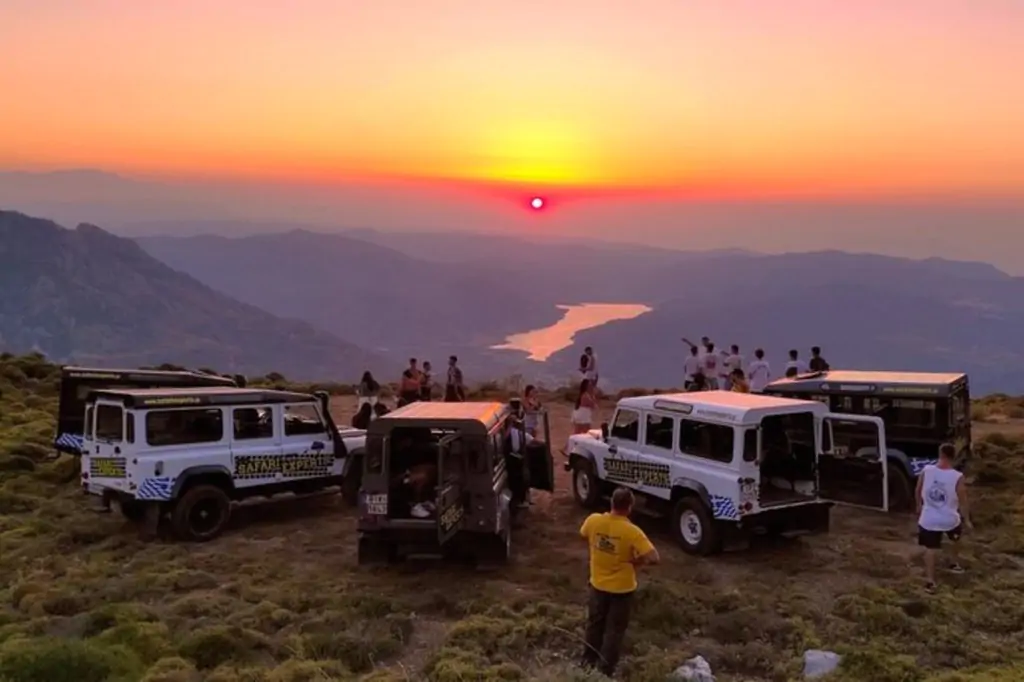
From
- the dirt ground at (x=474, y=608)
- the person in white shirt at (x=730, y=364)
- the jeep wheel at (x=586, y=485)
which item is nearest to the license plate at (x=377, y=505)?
the dirt ground at (x=474, y=608)

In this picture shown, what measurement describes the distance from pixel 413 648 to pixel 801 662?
3929 millimetres

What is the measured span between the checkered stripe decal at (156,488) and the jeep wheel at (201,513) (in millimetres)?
317

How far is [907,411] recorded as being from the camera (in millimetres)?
15445

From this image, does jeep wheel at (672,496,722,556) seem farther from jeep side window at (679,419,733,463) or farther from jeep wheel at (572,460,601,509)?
jeep wheel at (572,460,601,509)

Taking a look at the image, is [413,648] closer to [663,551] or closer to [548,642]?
[548,642]

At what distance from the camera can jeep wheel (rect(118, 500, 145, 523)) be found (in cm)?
1377

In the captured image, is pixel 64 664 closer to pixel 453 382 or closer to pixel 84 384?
pixel 84 384

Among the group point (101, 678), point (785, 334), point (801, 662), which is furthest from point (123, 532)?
point (785, 334)

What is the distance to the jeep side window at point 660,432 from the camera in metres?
13.5

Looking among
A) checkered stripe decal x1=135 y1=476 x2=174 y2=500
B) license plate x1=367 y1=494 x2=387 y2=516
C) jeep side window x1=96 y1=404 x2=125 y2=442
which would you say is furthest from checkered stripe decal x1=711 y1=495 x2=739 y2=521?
jeep side window x1=96 y1=404 x2=125 y2=442

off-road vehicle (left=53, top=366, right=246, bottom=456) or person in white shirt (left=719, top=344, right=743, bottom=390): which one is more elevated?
person in white shirt (left=719, top=344, right=743, bottom=390)

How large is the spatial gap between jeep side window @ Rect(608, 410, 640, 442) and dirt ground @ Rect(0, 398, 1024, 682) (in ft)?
4.86

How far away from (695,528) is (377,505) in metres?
4.36

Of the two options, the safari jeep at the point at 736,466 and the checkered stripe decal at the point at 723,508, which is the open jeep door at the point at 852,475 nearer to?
the safari jeep at the point at 736,466
